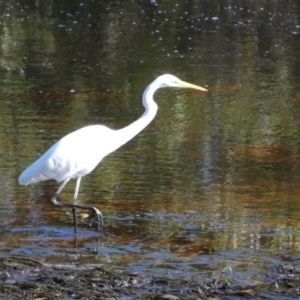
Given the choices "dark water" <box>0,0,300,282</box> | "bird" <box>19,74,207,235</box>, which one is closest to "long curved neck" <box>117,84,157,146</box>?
"bird" <box>19,74,207,235</box>

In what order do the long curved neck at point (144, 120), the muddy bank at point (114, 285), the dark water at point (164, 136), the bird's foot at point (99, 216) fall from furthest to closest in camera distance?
the long curved neck at point (144, 120) < the bird's foot at point (99, 216) < the dark water at point (164, 136) < the muddy bank at point (114, 285)

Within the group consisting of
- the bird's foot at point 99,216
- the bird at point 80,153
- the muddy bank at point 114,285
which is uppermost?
the bird at point 80,153

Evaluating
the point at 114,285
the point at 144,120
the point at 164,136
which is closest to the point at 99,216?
the point at 144,120

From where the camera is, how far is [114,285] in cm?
536

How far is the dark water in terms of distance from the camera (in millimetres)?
6551

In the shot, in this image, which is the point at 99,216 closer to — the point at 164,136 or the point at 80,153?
the point at 80,153

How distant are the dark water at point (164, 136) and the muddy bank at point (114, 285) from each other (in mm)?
327

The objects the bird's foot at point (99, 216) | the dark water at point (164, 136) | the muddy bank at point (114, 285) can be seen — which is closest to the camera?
the muddy bank at point (114, 285)

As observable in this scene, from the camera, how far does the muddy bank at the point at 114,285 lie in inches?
202

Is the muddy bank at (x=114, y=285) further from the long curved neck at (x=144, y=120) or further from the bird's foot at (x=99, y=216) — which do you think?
the long curved neck at (x=144, y=120)

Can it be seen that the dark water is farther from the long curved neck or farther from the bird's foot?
the long curved neck

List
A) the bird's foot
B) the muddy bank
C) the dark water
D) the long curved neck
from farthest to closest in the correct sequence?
the long curved neck → the bird's foot → the dark water → the muddy bank

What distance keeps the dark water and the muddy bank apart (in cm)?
33

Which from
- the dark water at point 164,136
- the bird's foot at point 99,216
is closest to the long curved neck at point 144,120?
the bird's foot at point 99,216
